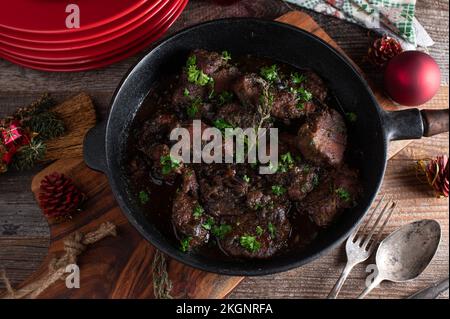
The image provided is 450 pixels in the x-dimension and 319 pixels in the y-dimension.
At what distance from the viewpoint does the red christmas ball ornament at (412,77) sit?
238 cm

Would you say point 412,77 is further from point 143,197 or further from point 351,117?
point 143,197

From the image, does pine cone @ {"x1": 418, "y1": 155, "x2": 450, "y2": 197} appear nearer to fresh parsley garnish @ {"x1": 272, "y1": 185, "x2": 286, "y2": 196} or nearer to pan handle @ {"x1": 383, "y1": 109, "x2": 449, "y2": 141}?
pan handle @ {"x1": 383, "y1": 109, "x2": 449, "y2": 141}

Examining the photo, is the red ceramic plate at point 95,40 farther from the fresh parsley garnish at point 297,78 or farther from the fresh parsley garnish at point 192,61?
the fresh parsley garnish at point 297,78

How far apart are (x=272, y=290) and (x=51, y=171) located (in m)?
1.16

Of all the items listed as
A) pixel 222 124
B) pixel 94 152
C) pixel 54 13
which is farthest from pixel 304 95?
pixel 54 13

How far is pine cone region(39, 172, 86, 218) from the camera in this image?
230 cm

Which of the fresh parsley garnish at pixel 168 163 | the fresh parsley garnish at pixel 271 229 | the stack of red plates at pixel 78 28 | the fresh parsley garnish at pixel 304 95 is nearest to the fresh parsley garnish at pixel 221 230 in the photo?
the fresh parsley garnish at pixel 271 229

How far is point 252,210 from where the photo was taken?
7.45 ft

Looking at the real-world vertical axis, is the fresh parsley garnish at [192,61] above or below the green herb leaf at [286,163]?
above

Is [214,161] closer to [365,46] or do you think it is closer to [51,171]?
[51,171]

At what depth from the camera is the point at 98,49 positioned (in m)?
2.41

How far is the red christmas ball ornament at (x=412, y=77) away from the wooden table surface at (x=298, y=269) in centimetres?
17

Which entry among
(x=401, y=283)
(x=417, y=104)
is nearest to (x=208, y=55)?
(x=417, y=104)

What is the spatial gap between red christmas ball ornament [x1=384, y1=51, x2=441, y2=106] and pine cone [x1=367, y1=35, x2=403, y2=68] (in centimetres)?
8
